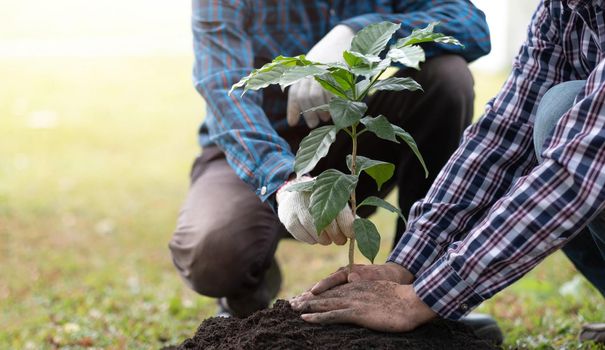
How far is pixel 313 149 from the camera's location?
4.71 feet

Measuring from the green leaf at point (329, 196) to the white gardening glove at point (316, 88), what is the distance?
1.83 feet

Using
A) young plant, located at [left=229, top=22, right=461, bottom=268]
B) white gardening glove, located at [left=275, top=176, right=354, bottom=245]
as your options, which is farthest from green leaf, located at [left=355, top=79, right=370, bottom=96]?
white gardening glove, located at [left=275, top=176, right=354, bottom=245]

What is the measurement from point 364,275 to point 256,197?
74 centimetres

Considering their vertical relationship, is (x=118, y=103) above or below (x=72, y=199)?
below

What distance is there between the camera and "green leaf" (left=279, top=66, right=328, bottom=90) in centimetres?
139

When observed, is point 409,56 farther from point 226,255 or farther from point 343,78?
point 226,255

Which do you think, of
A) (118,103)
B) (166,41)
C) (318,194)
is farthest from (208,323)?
(166,41)

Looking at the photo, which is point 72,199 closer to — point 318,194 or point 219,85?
point 219,85

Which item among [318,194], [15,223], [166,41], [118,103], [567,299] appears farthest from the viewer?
[166,41]

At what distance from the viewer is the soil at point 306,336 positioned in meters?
1.48

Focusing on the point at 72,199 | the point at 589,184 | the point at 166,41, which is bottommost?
the point at 166,41

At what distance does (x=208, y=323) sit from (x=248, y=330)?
0.15 m

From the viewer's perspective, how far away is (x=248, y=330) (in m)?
1.59

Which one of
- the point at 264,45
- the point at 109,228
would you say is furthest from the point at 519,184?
the point at 109,228
